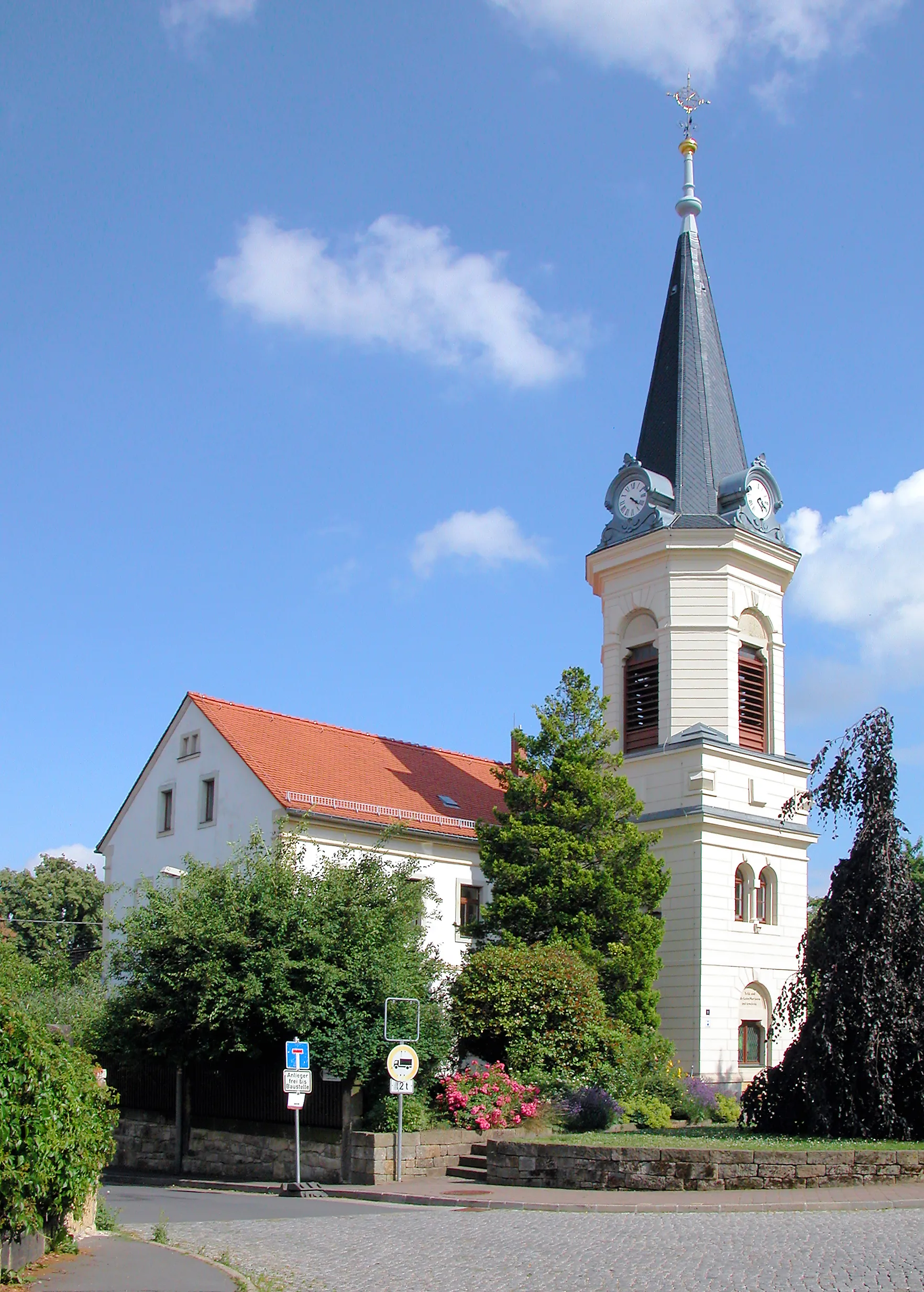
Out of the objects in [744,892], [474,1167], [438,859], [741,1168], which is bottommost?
[474,1167]

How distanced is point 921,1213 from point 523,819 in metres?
15.6

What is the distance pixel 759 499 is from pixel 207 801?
17.0 meters

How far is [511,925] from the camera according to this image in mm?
28625

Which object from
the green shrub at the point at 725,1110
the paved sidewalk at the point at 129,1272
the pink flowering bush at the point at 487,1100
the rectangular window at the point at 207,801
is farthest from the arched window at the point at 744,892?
the paved sidewalk at the point at 129,1272

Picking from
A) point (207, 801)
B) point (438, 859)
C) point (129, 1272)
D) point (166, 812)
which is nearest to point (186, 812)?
point (207, 801)

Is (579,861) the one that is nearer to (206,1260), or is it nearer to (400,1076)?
(400,1076)

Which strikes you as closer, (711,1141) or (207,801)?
(711,1141)

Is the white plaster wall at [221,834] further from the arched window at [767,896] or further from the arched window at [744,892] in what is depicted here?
the arched window at [767,896]

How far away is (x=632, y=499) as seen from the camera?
121ft

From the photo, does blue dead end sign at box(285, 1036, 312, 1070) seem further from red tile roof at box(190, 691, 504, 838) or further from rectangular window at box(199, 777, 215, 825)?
rectangular window at box(199, 777, 215, 825)

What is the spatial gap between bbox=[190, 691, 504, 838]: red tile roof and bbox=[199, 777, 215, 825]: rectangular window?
137 centimetres

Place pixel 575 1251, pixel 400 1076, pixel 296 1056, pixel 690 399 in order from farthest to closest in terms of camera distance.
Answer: pixel 690 399 < pixel 400 1076 < pixel 296 1056 < pixel 575 1251

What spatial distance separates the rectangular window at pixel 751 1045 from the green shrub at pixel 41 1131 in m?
22.8

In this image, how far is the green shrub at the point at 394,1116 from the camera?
22.7m
